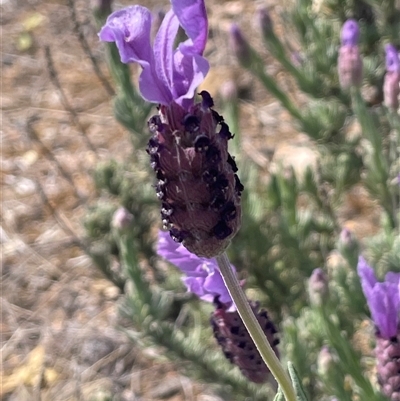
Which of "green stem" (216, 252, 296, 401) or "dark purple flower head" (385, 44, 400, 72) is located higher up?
"dark purple flower head" (385, 44, 400, 72)

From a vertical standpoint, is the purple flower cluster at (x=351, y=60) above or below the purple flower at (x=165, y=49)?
below

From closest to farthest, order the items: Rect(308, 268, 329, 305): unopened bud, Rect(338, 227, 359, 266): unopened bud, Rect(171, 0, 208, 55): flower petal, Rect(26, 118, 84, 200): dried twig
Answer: Rect(171, 0, 208, 55): flower petal
Rect(308, 268, 329, 305): unopened bud
Rect(338, 227, 359, 266): unopened bud
Rect(26, 118, 84, 200): dried twig

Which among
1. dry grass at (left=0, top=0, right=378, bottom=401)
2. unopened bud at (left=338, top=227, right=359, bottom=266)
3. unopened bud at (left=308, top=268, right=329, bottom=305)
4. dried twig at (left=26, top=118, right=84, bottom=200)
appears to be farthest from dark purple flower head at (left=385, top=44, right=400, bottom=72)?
dried twig at (left=26, top=118, right=84, bottom=200)

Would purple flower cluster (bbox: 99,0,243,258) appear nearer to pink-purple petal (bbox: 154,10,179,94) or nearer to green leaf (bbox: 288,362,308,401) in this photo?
pink-purple petal (bbox: 154,10,179,94)

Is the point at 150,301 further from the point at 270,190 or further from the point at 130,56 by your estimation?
the point at 130,56

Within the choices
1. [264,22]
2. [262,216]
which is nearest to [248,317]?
[262,216]

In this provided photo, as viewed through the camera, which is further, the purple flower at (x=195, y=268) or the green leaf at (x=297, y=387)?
the purple flower at (x=195, y=268)

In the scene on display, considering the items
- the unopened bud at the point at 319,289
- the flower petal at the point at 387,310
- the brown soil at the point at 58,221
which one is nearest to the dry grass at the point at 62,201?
the brown soil at the point at 58,221

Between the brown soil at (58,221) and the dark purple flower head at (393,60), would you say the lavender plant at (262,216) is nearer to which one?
the dark purple flower head at (393,60)
